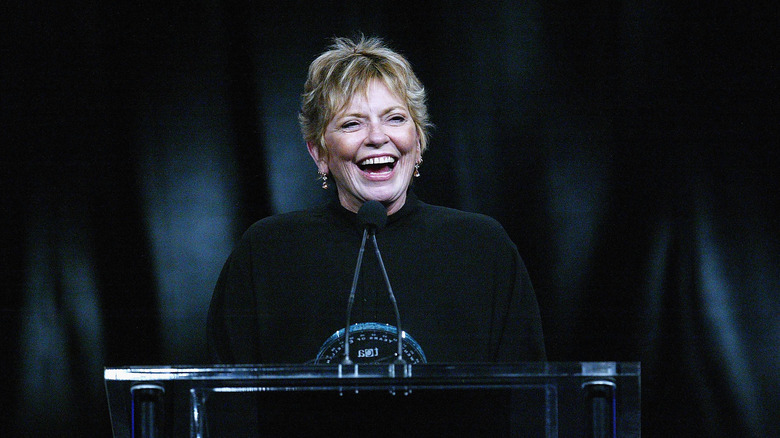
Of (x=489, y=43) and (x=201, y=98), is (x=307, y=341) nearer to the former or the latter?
(x=201, y=98)

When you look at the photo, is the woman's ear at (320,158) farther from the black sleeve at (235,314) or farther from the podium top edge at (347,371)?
the podium top edge at (347,371)

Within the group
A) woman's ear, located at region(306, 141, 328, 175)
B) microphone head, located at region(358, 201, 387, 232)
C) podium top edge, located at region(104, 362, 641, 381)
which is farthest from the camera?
woman's ear, located at region(306, 141, 328, 175)

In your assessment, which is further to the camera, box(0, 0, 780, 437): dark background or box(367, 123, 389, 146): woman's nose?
box(0, 0, 780, 437): dark background

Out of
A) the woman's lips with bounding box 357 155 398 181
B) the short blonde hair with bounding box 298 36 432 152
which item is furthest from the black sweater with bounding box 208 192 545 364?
the short blonde hair with bounding box 298 36 432 152

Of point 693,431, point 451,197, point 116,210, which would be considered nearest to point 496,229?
point 451,197

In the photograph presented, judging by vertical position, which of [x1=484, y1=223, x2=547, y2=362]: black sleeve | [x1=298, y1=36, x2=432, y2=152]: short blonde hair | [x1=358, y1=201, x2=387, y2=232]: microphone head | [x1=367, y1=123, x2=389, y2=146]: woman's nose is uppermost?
[x1=298, y1=36, x2=432, y2=152]: short blonde hair

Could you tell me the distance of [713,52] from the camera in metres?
2.83

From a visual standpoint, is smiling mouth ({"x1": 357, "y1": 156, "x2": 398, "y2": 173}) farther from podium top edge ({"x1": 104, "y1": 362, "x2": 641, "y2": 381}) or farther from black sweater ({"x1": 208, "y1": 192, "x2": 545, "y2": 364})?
podium top edge ({"x1": 104, "y1": 362, "x2": 641, "y2": 381})

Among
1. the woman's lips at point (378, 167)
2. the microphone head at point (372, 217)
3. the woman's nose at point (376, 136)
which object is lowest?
the microphone head at point (372, 217)

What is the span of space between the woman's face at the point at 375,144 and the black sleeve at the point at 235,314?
33cm

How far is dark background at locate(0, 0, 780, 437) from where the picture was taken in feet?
9.12

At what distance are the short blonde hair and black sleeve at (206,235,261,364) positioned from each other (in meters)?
0.36

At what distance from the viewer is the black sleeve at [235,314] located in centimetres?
246

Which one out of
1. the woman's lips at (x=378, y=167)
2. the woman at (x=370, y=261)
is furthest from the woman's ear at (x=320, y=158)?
the woman's lips at (x=378, y=167)
